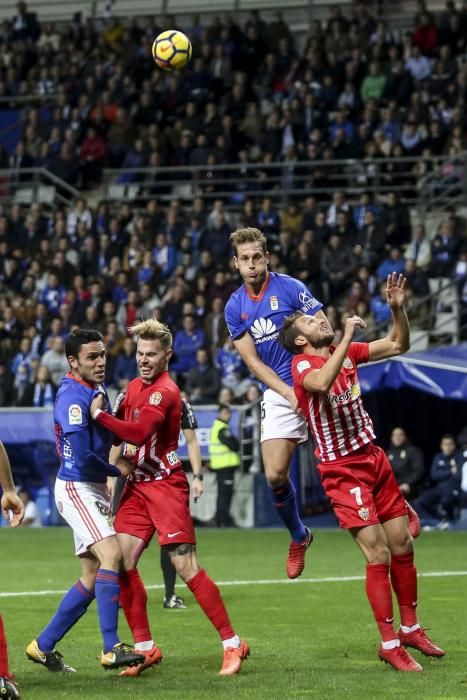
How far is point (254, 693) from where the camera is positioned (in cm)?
747

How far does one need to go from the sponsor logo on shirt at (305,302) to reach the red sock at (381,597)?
2716 millimetres

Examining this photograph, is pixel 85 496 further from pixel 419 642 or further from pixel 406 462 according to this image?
pixel 406 462

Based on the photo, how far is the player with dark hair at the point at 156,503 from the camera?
8.26 metres

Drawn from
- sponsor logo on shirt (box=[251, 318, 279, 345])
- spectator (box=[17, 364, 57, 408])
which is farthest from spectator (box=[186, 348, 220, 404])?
sponsor logo on shirt (box=[251, 318, 279, 345])

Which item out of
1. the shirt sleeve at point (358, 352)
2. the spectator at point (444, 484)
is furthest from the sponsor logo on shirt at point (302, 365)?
the spectator at point (444, 484)

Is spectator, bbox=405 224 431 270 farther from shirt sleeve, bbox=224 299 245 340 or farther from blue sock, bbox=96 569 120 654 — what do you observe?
blue sock, bbox=96 569 120 654

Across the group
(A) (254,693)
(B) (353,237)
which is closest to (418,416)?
(B) (353,237)

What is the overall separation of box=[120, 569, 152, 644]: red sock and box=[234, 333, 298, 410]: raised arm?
177 cm

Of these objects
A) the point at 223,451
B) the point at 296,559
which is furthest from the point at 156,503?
the point at 223,451

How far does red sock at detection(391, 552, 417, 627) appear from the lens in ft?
27.8

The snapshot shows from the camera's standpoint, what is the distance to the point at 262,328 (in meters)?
10.3

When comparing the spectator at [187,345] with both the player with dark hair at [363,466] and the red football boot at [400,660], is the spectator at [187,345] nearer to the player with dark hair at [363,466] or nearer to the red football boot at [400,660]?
the player with dark hair at [363,466]

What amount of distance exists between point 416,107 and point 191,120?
5.25 m

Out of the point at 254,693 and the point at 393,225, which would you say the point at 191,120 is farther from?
the point at 254,693
